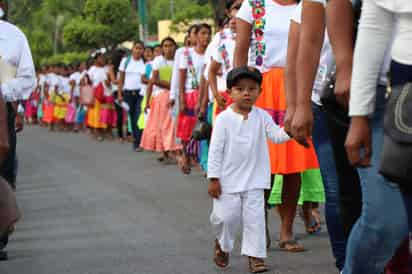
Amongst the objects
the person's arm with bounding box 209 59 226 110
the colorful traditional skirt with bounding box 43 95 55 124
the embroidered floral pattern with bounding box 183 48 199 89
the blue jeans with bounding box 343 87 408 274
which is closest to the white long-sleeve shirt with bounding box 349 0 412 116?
the blue jeans with bounding box 343 87 408 274

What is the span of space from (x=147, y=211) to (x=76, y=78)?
19.8 m

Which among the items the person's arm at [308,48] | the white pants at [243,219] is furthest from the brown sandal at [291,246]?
the person's arm at [308,48]

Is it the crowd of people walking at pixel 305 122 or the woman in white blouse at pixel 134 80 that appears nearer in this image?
the crowd of people walking at pixel 305 122

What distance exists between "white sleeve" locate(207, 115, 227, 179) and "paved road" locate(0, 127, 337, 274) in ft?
2.05

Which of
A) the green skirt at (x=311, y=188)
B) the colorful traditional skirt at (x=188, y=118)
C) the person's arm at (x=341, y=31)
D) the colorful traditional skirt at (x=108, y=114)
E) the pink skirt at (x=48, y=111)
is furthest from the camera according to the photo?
the pink skirt at (x=48, y=111)

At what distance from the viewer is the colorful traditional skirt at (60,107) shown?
1189 inches

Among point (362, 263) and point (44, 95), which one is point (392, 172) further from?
point (44, 95)

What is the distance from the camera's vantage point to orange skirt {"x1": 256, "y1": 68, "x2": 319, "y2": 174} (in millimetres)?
7801

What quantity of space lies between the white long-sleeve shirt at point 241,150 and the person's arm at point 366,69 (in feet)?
10.4

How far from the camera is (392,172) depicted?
3537 millimetres

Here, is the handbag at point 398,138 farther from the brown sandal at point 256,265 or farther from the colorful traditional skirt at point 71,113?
the colorful traditional skirt at point 71,113

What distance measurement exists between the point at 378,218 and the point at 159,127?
12.6 meters

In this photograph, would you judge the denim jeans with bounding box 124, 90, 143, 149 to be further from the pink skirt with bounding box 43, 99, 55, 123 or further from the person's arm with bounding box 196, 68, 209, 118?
the pink skirt with bounding box 43, 99, 55, 123

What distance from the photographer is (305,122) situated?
14.9 feet
